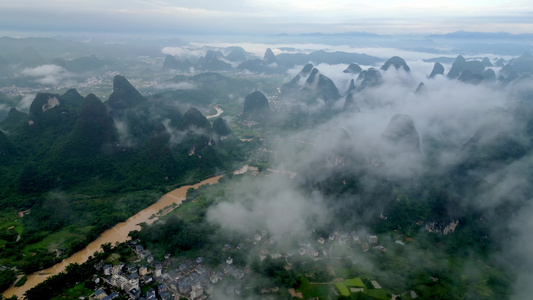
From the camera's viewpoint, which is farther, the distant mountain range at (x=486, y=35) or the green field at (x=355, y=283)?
the distant mountain range at (x=486, y=35)

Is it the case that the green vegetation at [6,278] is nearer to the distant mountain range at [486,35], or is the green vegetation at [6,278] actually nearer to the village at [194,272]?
the village at [194,272]

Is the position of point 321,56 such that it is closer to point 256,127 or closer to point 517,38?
point 256,127

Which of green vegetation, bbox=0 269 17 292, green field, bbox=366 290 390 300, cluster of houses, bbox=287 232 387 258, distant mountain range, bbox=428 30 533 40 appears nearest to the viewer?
green field, bbox=366 290 390 300

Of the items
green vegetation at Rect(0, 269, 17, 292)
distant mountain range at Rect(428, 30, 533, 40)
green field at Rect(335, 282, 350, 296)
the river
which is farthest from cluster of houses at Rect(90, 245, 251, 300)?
distant mountain range at Rect(428, 30, 533, 40)

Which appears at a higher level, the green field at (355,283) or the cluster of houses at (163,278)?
the cluster of houses at (163,278)

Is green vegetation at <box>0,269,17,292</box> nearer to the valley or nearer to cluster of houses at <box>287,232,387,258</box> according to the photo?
the valley

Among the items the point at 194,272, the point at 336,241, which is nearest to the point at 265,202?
the point at 336,241

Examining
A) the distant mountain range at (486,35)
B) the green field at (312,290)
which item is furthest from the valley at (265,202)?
the distant mountain range at (486,35)
